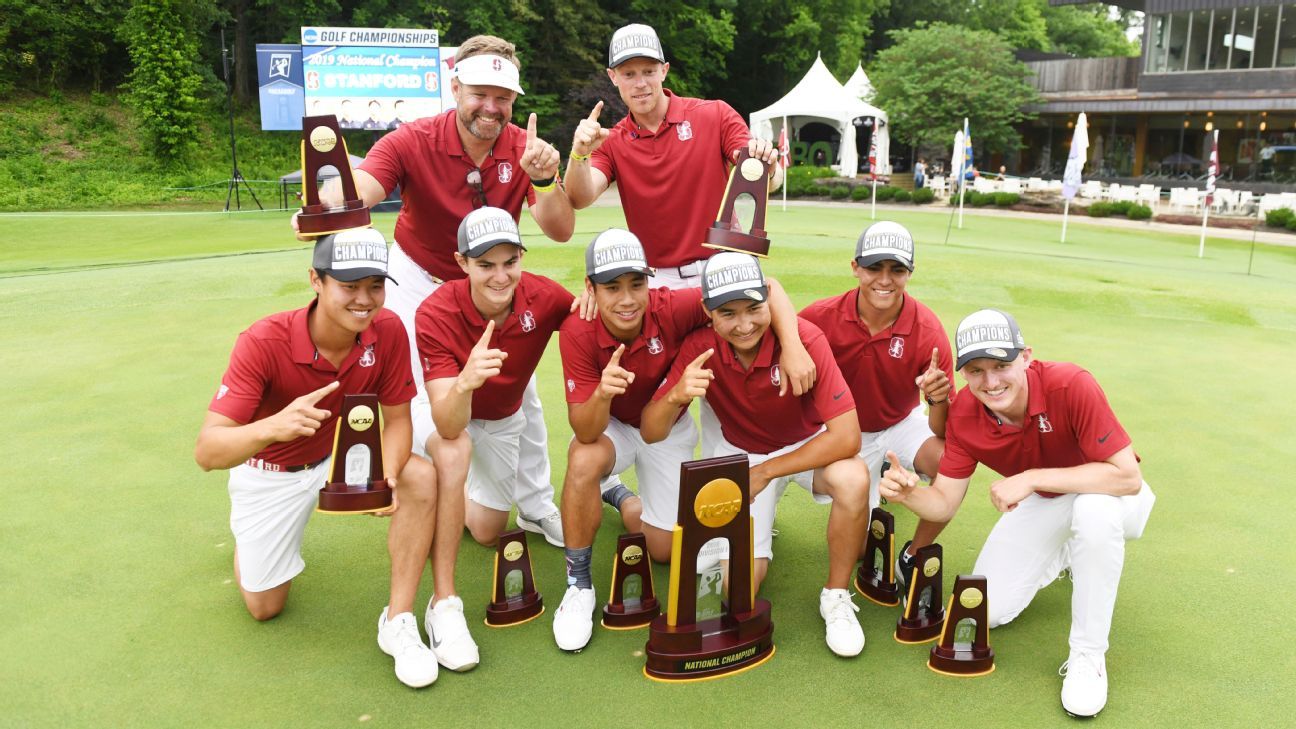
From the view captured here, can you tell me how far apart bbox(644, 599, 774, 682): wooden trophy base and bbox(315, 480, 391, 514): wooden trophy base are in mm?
1225

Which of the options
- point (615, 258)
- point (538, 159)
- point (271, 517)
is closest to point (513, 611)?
point (271, 517)

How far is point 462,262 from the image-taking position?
4.58 metres

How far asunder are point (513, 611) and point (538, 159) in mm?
2152

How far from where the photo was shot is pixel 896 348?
488cm

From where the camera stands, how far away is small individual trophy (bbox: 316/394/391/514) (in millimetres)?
3840

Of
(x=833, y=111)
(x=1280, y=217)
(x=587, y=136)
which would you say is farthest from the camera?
(x=833, y=111)

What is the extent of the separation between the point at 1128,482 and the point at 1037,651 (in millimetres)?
800

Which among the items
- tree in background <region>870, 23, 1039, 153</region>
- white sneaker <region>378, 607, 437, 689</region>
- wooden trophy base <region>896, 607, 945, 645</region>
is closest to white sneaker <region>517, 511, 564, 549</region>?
white sneaker <region>378, 607, 437, 689</region>

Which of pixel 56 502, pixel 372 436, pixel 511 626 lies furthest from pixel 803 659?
pixel 56 502

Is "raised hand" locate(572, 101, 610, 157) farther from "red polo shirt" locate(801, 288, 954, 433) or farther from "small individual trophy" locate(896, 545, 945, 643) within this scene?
"small individual trophy" locate(896, 545, 945, 643)

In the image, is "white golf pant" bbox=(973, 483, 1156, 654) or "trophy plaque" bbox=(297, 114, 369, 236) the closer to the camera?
"white golf pant" bbox=(973, 483, 1156, 654)

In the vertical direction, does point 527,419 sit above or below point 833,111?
below

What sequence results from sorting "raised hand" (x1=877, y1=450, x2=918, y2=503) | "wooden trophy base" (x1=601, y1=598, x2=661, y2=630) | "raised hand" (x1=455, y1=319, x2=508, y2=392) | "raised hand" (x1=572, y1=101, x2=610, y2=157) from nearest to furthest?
"raised hand" (x1=877, y1=450, x2=918, y2=503) → "raised hand" (x1=455, y1=319, x2=508, y2=392) → "wooden trophy base" (x1=601, y1=598, x2=661, y2=630) → "raised hand" (x1=572, y1=101, x2=610, y2=157)

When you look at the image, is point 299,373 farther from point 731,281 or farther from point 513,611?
point 731,281
